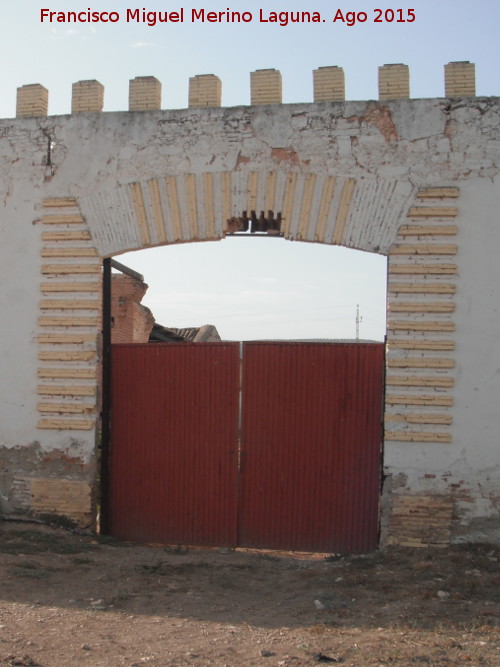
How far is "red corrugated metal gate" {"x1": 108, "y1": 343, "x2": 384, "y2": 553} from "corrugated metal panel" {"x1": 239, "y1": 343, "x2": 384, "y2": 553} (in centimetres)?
1

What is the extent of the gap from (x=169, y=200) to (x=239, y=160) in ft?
2.84

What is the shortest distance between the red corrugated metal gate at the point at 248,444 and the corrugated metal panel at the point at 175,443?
1 cm

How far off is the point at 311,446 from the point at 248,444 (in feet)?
2.25

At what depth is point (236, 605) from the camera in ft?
19.7

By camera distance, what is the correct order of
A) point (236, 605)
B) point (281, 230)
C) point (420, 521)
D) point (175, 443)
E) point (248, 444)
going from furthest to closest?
point (175, 443) → point (248, 444) → point (281, 230) → point (420, 521) → point (236, 605)

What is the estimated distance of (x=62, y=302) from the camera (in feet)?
27.3

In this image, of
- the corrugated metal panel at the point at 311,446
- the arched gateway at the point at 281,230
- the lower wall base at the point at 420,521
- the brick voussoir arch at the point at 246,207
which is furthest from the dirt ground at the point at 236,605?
the brick voussoir arch at the point at 246,207

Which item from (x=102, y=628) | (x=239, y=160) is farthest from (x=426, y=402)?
(x=102, y=628)

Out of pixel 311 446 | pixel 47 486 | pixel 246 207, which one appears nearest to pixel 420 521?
pixel 311 446

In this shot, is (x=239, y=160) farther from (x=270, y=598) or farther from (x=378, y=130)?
(x=270, y=598)

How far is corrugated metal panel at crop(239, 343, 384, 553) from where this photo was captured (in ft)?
26.1

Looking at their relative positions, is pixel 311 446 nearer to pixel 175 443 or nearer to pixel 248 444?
pixel 248 444

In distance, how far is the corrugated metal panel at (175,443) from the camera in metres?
8.27

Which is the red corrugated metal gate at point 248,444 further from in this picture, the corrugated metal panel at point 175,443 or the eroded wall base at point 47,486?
the eroded wall base at point 47,486
